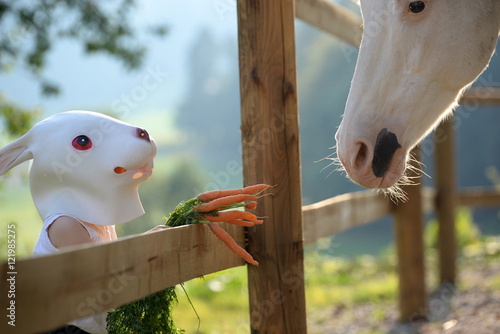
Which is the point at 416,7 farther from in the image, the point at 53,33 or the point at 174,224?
the point at 53,33

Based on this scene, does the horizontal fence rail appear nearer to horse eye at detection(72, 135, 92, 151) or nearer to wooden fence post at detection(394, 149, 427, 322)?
horse eye at detection(72, 135, 92, 151)

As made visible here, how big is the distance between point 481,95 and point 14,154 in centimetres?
390

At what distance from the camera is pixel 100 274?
0.94 metres

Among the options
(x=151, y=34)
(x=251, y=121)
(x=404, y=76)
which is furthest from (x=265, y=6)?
(x=151, y=34)

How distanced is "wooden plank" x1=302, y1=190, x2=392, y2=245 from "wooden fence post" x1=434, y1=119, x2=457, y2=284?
121cm

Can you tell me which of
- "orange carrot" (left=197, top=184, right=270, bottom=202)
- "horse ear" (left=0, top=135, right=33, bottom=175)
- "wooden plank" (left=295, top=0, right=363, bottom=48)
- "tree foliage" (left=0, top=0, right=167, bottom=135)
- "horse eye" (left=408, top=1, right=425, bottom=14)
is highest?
"tree foliage" (left=0, top=0, right=167, bottom=135)

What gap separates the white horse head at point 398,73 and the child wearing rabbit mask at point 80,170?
24.2 inches

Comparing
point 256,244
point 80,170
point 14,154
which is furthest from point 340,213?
point 14,154

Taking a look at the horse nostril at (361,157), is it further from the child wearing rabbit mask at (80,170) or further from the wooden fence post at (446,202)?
the wooden fence post at (446,202)

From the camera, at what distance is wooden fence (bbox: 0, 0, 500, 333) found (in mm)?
839

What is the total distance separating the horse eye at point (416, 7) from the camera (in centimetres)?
152

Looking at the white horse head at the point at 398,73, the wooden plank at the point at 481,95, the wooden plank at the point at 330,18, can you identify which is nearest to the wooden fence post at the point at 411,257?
the wooden plank at the point at 481,95

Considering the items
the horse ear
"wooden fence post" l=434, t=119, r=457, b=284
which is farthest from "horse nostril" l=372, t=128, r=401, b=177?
"wooden fence post" l=434, t=119, r=457, b=284

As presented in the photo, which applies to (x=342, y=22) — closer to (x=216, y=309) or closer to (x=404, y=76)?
(x=404, y=76)
